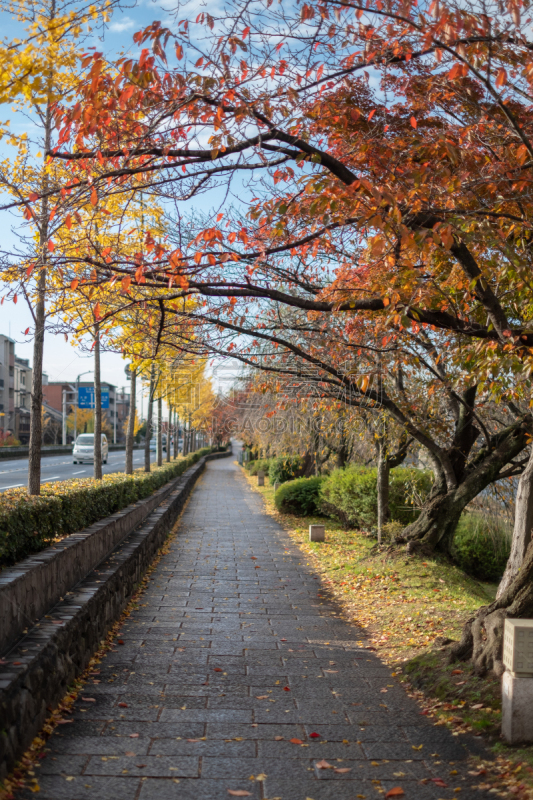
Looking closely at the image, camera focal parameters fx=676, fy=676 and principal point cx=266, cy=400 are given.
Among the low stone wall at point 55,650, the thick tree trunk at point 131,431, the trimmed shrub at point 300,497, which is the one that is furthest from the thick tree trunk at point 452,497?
the thick tree trunk at point 131,431

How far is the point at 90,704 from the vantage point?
194 inches

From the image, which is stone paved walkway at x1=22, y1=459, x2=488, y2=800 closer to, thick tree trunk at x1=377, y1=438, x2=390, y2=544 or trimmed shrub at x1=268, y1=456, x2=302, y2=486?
thick tree trunk at x1=377, y1=438, x2=390, y2=544

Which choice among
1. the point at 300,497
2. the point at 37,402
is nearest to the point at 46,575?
the point at 37,402

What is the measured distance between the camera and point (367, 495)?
49.5 ft

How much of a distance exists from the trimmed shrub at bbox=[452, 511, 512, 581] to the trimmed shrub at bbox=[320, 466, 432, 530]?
1127 mm

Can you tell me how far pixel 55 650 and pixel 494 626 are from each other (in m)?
→ 3.28

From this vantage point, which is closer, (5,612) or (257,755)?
(257,755)

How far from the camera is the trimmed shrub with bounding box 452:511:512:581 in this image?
12633mm

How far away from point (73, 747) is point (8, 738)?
62cm

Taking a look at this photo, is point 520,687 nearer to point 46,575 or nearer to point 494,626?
point 494,626

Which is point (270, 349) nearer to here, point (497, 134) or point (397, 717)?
point (497, 134)

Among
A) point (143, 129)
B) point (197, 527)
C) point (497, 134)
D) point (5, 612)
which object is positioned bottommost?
point (197, 527)

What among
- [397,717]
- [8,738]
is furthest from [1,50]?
[397,717]

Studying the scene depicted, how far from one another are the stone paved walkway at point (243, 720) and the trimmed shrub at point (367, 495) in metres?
6.30
